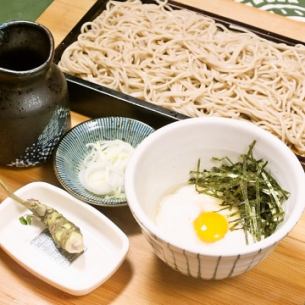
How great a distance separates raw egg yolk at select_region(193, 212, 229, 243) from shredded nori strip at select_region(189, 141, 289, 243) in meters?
0.02

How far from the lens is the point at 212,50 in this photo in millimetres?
1561

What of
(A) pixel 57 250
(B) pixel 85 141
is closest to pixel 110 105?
(B) pixel 85 141

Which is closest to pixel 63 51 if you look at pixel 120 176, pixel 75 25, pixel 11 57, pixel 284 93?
pixel 75 25

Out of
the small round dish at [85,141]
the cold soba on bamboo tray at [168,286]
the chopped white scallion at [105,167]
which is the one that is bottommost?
the cold soba on bamboo tray at [168,286]

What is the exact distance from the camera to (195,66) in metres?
1.53

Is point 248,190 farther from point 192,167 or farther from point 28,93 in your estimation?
point 28,93

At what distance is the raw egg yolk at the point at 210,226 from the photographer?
1025mm

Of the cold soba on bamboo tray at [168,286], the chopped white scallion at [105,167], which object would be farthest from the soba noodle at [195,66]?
the cold soba on bamboo tray at [168,286]

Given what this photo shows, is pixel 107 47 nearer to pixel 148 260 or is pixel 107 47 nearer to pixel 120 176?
pixel 120 176

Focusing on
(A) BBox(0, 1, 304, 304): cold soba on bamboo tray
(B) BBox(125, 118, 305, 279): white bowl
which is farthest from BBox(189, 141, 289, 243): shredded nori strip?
(A) BBox(0, 1, 304, 304): cold soba on bamboo tray

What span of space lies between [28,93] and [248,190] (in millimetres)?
485

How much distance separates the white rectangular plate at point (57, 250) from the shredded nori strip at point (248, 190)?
20 centimetres

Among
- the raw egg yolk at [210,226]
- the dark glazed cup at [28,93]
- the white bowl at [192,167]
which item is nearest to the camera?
the white bowl at [192,167]

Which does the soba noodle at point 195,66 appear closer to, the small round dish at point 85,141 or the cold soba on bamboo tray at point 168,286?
the small round dish at point 85,141
